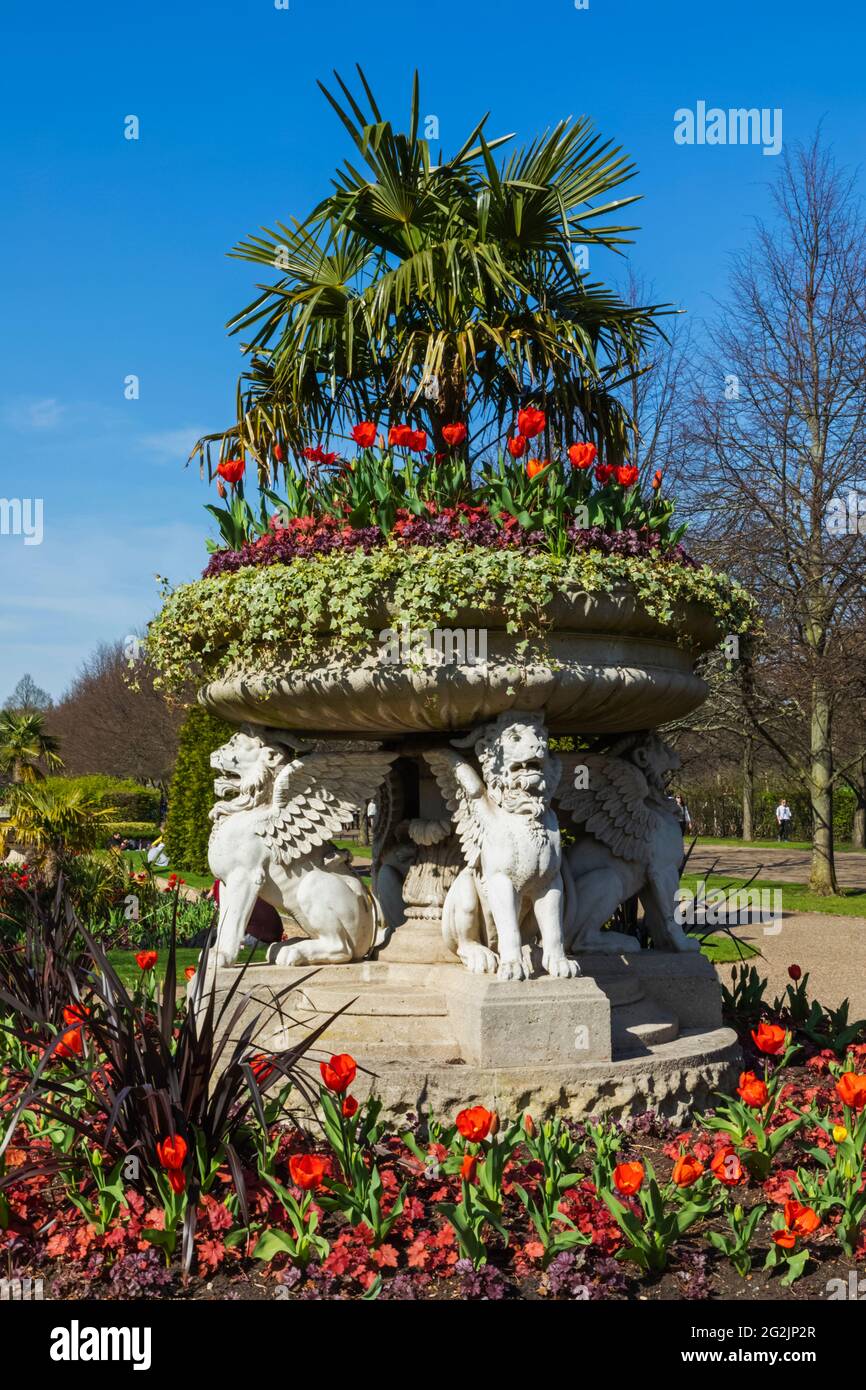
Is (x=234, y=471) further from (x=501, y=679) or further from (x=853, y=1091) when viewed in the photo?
(x=853, y=1091)

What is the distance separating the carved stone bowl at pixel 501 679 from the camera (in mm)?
4148

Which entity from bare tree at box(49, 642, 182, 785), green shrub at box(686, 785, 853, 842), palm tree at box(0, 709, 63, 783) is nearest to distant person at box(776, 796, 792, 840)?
green shrub at box(686, 785, 853, 842)

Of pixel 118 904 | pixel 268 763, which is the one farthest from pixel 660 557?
pixel 118 904

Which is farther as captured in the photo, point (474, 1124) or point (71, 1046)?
point (71, 1046)

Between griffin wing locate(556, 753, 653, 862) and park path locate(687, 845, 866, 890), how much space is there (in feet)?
37.2

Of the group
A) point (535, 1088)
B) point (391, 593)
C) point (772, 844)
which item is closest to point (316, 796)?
point (391, 593)

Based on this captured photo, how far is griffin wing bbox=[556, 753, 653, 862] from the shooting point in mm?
4957

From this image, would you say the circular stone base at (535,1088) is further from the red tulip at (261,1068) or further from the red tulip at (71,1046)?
the red tulip at (71,1046)

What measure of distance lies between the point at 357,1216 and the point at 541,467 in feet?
8.99

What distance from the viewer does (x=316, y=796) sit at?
183 inches

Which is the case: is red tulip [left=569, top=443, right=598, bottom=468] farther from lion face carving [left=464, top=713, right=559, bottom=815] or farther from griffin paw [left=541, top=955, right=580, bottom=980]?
griffin paw [left=541, top=955, right=580, bottom=980]

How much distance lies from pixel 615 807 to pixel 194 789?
471 inches

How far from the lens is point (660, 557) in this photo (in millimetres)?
4422

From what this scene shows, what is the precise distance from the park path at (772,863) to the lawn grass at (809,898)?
48 cm
